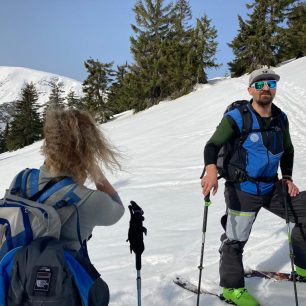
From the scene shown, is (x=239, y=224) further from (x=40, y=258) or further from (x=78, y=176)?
(x=40, y=258)

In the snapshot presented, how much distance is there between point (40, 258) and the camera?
1.87 metres

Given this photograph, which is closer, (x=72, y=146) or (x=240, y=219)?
(x=72, y=146)

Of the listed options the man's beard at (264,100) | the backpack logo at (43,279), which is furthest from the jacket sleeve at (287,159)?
the backpack logo at (43,279)

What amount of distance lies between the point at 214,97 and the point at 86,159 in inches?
983

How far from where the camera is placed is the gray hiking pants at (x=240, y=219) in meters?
3.49

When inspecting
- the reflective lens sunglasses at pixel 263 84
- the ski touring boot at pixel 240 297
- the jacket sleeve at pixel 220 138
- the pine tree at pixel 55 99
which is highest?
the pine tree at pixel 55 99

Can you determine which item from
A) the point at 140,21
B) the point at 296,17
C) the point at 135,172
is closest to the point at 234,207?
the point at 135,172

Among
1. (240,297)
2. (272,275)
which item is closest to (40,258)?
(240,297)

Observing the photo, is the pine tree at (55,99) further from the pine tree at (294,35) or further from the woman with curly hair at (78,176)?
the pine tree at (294,35)

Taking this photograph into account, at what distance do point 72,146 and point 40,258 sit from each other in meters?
0.67

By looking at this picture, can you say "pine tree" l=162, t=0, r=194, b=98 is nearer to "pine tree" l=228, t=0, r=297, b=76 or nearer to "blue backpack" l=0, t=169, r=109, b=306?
"pine tree" l=228, t=0, r=297, b=76

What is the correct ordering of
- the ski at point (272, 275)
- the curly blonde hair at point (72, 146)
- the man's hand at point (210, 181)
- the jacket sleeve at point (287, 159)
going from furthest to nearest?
the ski at point (272, 275)
the jacket sleeve at point (287, 159)
the man's hand at point (210, 181)
the curly blonde hair at point (72, 146)

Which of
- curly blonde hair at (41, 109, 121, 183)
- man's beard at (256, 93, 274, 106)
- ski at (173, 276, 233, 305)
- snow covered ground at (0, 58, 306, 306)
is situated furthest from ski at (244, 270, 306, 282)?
curly blonde hair at (41, 109, 121, 183)

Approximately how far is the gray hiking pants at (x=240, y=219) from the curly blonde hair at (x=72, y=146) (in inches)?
65.4
